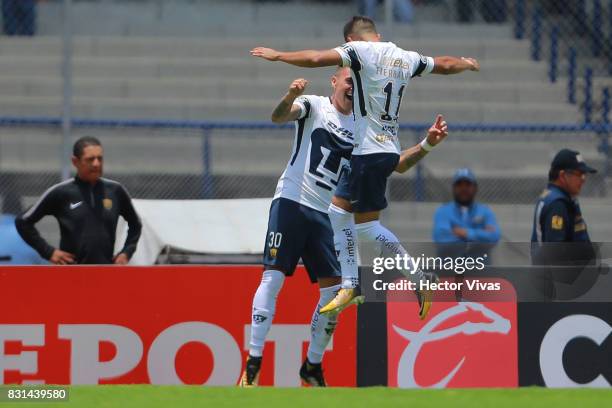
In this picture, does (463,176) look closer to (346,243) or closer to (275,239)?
(346,243)

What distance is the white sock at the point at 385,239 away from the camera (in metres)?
8.73

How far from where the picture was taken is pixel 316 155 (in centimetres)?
860

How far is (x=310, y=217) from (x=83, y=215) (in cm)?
237

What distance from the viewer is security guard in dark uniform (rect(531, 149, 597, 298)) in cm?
949

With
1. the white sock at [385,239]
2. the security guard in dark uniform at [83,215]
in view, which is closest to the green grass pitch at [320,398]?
the white sock at [385,239]

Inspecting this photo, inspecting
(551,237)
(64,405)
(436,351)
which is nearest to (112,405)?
(64,405)

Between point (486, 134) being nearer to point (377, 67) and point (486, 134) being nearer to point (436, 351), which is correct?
point (436, 351)

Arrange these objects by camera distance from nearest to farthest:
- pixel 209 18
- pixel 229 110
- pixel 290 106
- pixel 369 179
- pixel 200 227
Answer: pixel 290 106
pixel 369 179
pixel 200 227
pixel 229 110
pixel 209 18

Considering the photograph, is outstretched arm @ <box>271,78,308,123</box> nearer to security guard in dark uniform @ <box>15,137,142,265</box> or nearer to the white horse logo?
the white horse logo

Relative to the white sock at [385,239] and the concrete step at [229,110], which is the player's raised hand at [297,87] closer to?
the white sock at [385,239]

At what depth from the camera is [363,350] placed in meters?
9.41

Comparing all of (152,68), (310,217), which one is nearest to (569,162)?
(310,217)

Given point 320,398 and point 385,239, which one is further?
point 385,239

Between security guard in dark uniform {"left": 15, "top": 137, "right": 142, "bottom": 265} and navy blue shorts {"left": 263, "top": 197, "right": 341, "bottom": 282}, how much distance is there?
6.64 feet
